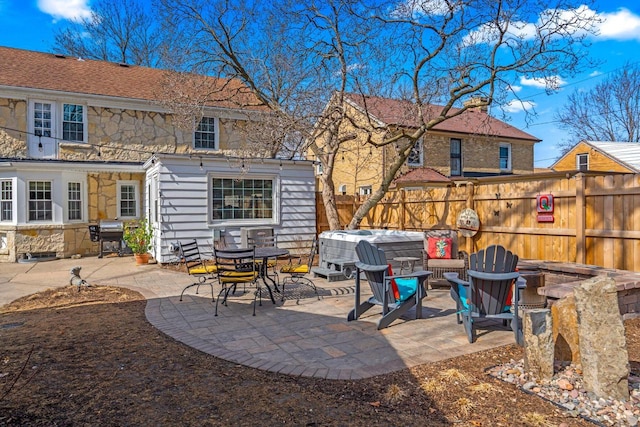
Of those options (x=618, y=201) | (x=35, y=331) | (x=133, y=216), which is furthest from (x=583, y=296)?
(x=133, y=216)

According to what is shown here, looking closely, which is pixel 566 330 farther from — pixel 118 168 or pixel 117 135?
pixel 117 135

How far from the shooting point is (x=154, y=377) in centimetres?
358

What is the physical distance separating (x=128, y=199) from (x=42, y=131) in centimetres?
327

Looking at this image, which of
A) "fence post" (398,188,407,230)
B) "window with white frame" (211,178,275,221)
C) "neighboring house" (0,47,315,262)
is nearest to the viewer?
"neighboring house" (0,47,315,262)

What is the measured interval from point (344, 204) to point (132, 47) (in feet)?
52.3

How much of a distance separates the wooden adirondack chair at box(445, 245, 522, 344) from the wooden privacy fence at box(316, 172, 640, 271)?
9.71 feet

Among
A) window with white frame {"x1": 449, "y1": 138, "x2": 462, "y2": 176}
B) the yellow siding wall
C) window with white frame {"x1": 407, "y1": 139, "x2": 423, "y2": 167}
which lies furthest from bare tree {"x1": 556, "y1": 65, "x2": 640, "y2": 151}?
window with white frame {"x1": 407, "y1": 139, "x2": 423, "y2": 167}

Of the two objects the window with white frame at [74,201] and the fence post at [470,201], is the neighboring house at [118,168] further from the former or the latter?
the fence post at [470,201]

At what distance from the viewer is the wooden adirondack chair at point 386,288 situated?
16.3ft

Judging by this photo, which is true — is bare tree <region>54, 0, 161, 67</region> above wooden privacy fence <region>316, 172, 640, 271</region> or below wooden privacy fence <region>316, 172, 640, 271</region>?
above

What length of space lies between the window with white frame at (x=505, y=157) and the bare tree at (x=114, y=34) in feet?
59.9

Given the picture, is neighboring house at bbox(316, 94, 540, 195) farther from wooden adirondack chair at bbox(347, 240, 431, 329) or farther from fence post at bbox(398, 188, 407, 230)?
wooden adirondack chair at bbox(347, 240, 431, 329)

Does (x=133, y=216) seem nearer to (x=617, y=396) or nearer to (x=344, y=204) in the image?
(x=344, y=204)

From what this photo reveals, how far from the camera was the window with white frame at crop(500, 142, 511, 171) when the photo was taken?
2149 centimetres
